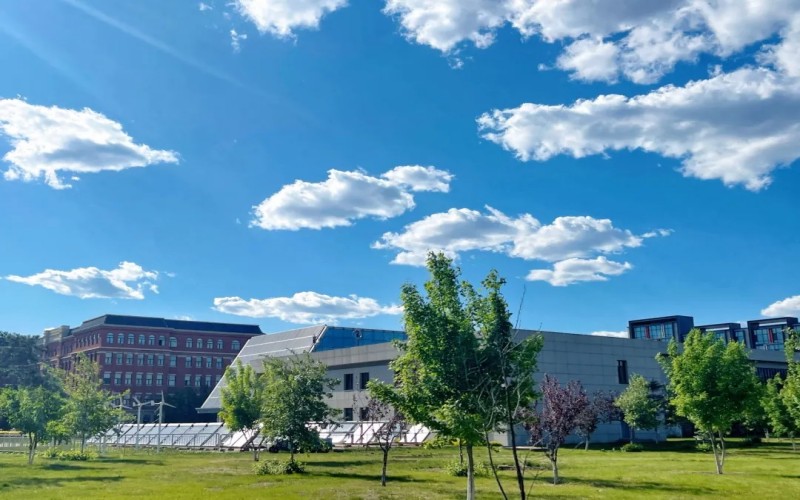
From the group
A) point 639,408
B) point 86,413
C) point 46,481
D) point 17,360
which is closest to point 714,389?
point 639,408

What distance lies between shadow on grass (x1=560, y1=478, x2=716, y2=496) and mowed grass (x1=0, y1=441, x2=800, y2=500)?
0.13 ft

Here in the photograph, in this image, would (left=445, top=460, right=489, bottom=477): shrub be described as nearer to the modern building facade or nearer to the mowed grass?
the mowed grass

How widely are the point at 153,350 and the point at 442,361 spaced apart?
439 feet

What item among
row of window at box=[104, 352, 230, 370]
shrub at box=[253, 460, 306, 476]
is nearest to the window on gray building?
shrub at box=[253, 460, 306, 476]

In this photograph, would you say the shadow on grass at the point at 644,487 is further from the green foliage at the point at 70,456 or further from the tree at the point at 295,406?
the green foliage at the point at 70,456

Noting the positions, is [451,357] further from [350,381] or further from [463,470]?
[350,381]

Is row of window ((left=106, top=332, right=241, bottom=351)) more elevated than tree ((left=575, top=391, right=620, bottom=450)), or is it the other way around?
row of window ((left=106, top=332, right=241, bottom=351))

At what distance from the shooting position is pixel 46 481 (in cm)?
3256

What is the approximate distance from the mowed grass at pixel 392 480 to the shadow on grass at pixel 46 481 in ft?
0.15

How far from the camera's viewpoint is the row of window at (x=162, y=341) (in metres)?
140

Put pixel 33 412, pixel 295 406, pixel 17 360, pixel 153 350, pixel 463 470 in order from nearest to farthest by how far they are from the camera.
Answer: pixel 463 470, pixel 295 406, pixel 33 412, pixel 17 360, pixel 153 350

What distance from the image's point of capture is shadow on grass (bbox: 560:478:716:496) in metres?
26.5

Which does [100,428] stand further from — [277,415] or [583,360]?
[583,360]

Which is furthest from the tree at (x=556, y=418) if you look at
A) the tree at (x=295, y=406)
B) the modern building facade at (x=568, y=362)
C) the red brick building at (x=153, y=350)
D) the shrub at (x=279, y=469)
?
the red brick building at (x=153, y=350)
